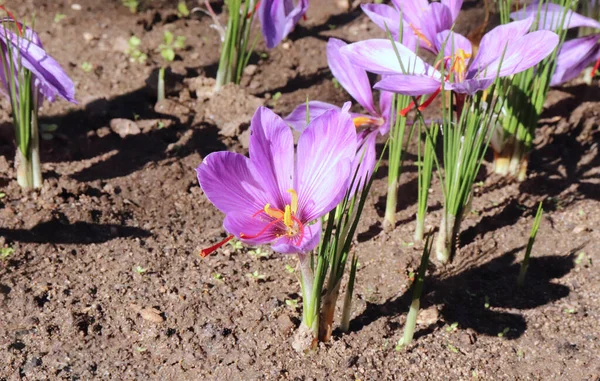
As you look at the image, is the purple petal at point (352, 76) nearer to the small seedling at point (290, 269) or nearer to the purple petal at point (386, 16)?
the purple petal at point (386, 16)

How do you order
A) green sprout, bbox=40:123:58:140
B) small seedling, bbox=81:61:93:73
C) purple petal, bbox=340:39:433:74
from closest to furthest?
purple petal, bbox=340:39:433:74, green sprout, bbox=40:123:58:140, small seedling, bbox=81:61:93:73

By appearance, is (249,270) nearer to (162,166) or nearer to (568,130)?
(162,166)

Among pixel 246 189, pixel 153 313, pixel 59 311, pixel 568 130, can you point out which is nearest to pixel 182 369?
pixel 153 313

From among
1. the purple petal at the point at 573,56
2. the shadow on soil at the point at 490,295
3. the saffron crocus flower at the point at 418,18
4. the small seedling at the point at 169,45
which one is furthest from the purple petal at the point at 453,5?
the small seedling at the point at 169,45

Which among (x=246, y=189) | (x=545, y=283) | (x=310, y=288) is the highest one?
(x=246, y=189)

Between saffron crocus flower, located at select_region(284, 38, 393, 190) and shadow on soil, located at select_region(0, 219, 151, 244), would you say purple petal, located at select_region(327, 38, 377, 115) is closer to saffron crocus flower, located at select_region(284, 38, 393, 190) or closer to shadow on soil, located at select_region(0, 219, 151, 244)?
saffron crocus flower, located at select_region(284, 38, 393, 190)

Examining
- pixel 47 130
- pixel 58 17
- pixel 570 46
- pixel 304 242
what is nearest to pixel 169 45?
pixel 58 17

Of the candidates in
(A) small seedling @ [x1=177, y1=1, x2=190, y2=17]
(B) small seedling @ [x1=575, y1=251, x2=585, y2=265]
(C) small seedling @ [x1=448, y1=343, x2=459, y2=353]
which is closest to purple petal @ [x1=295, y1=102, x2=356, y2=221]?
(C) small seedling @ [x1=448, y1=343, x2=459, y2=353]
